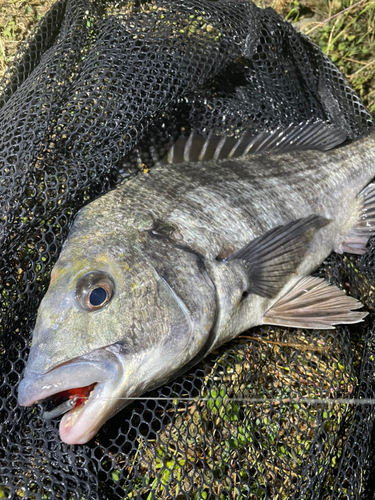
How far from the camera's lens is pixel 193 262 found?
215cm

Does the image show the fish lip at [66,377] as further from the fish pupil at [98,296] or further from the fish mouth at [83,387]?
the fish pupil at [98,296]

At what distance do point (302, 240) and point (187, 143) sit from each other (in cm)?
106

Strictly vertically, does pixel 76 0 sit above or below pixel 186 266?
above

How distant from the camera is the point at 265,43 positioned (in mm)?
3207

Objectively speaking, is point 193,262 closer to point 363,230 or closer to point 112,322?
point 112,322

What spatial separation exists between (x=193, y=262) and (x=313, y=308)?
1.01 m

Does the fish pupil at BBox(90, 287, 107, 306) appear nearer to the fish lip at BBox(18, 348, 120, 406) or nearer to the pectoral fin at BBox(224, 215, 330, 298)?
the fish lip at BBox(18, 348, 120, 406)

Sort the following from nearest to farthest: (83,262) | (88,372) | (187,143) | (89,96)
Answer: (88,372)
(83,262)
(89,96)
(187,143)

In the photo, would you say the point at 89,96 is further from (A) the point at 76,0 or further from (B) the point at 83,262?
(B) the point at 83,262

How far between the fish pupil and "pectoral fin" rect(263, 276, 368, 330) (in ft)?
3.91

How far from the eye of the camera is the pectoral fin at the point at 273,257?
7.98ft

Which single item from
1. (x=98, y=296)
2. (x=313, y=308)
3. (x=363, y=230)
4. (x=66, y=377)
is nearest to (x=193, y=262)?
(x=98, y=296)

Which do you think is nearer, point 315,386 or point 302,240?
point 315,386

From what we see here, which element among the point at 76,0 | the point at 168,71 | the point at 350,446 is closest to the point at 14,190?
the point at 168,71
